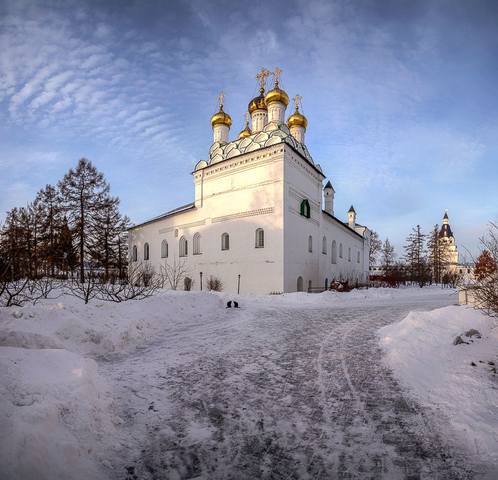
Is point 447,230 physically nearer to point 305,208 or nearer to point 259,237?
point 305,208

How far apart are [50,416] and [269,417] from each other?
2103mm

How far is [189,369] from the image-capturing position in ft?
16.0

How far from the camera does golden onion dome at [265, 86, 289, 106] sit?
78.3 ft

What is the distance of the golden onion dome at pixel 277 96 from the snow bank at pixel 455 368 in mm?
20604

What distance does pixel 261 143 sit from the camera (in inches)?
861

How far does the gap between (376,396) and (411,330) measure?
3372 mm

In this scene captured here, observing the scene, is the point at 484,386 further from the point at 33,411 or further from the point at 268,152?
the point at 268,152

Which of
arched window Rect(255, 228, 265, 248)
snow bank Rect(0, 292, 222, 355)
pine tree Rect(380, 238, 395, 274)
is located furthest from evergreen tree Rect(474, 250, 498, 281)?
pine tree Rect(380, 238, 395, 274)

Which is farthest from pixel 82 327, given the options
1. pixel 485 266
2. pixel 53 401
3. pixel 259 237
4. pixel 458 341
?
pixel 259 237

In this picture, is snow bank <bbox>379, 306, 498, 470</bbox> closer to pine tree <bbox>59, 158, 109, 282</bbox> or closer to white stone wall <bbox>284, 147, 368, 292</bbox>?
white stone wall <bbox>284, 147, 368, 292</bbox>

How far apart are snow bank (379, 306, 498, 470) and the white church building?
12703 millimetres

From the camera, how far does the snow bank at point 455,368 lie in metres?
3.08

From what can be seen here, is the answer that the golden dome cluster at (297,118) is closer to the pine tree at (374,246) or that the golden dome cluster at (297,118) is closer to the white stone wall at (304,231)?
the white stone wall at (304,231)

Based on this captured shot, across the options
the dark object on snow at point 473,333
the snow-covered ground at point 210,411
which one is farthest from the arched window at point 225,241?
the dark object on snow at point 473,333
